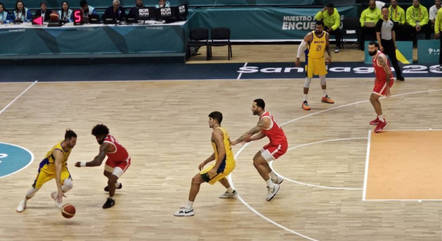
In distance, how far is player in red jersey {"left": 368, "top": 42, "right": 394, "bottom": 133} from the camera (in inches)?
592

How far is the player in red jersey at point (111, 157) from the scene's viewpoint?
11.4 metres

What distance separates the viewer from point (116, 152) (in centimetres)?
1173

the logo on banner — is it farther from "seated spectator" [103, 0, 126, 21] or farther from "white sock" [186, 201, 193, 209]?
"white sock" [186, 201, 193, 209]

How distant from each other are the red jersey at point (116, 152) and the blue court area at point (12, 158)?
2851 mm

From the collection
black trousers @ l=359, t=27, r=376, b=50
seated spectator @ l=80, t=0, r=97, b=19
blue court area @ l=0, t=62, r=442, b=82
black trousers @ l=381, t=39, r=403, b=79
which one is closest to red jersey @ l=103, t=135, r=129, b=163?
blue court area @ l=0, t=62, r=442, b=82

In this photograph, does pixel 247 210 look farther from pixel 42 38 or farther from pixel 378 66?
pixel 42 38

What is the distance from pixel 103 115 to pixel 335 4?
10.9 metres

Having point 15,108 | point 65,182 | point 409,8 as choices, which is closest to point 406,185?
point 65,182

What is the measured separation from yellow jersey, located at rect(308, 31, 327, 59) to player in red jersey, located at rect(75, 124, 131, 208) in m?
6.70

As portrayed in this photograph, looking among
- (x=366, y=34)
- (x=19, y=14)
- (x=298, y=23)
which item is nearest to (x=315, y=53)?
(x=366, y=34)

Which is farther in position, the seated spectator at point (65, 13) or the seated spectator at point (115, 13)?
the seated spectator at point (65, 13)

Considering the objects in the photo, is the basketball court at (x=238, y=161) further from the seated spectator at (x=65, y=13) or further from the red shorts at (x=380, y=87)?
the seated spectator at (x=65, y=13)

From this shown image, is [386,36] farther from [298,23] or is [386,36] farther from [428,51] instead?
[298,23]

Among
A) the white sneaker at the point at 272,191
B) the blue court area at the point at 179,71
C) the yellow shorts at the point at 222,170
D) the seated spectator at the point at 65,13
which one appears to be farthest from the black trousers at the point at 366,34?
the yellow shorts at the point at 222,170
